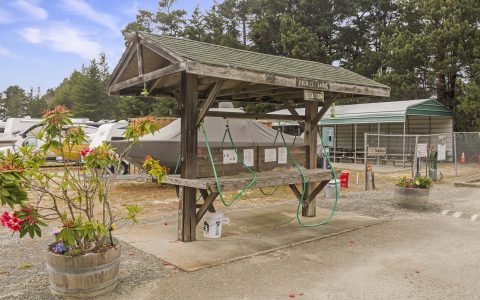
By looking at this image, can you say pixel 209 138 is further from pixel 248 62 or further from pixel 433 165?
pixel 433 165

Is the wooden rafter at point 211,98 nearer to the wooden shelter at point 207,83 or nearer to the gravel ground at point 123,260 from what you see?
the wooden shelter at point 207,83

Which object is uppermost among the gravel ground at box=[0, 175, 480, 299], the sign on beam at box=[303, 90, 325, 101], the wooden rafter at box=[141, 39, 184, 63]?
the wooden rafter at box=[141, 39, 184, 63]

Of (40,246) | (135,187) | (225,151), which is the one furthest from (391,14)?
(40,246)

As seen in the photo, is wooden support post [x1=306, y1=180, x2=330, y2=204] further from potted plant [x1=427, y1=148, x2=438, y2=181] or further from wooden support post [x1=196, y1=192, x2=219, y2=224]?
potted plant [x1=427, y1=148, x2=438, y2=181]

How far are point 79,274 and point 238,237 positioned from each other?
9.61 feet

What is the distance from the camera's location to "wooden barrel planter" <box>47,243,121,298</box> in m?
3.88

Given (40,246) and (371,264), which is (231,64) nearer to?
(371,264)

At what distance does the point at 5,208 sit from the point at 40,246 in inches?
163

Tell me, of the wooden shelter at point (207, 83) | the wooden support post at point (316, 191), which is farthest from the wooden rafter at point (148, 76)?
the wooden support post at point (316, 191)

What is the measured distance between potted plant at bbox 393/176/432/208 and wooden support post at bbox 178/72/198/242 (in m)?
5.45

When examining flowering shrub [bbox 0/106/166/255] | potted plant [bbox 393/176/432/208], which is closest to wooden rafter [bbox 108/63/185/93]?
flowering shrub [bbox 0/106/166/255]

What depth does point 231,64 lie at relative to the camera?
18.2 ft

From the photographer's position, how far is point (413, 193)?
900 centimetres

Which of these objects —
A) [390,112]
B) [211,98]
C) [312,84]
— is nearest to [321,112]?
[312,84]
